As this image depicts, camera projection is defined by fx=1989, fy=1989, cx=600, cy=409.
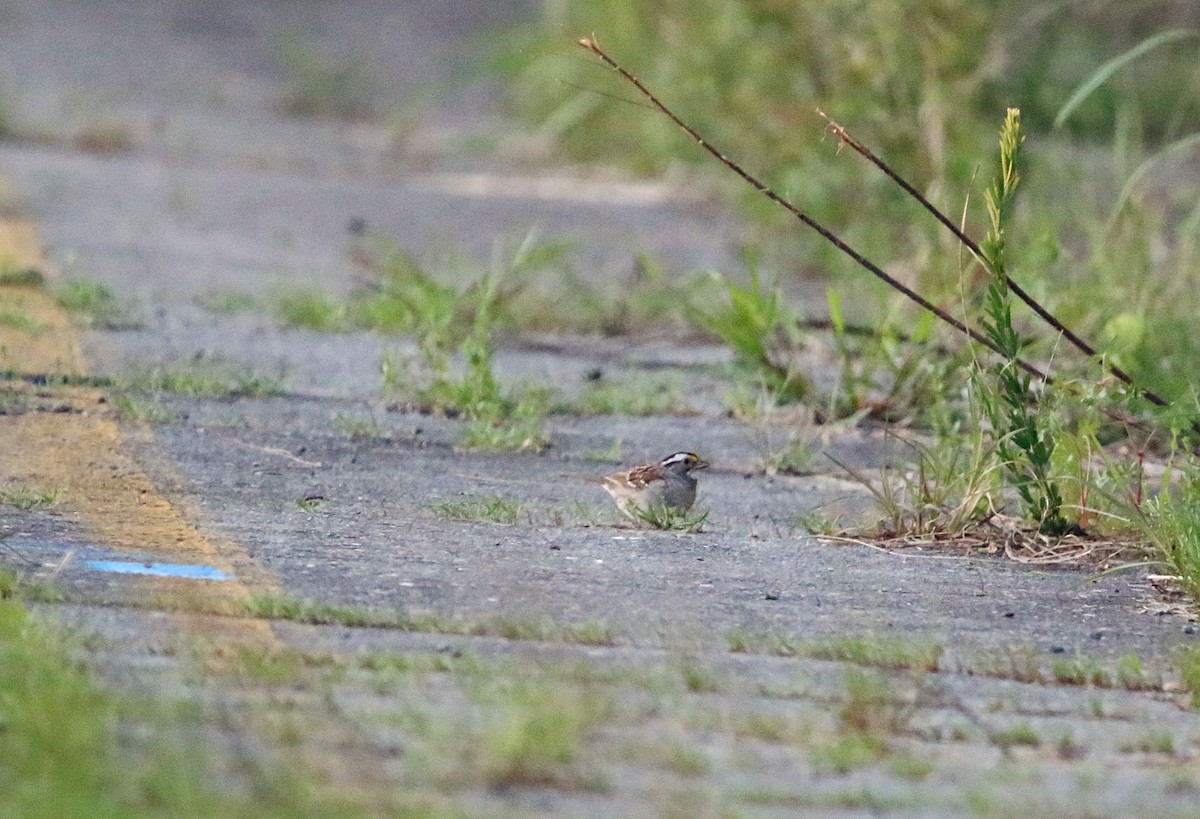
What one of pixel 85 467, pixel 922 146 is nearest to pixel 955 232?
pixel 85 467

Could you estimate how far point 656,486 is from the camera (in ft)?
16.4

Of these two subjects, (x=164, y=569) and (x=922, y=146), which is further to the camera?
(x=922, y=146)

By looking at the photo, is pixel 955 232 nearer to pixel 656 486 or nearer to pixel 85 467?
pixel 656 486

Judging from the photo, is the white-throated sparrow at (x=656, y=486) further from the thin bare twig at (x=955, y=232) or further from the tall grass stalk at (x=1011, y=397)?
the thin bare twig at (x=955, y=232)

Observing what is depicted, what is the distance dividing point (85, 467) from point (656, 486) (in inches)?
58.3

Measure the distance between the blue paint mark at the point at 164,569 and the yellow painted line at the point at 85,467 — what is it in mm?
33

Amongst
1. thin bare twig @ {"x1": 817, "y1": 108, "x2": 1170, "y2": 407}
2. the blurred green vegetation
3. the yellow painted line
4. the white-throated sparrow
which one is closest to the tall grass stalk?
thin bare twig @ {"x1": 817, "y1": 108, "x2": 1170, "y2": 407}

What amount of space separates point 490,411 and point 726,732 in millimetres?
2726

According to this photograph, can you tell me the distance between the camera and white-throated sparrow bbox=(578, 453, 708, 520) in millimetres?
4953

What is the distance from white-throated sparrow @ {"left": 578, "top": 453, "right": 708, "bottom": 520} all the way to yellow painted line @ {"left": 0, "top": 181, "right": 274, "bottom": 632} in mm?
1046

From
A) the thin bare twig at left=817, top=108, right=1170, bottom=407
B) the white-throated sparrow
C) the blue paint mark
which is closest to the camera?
the blue paint mark

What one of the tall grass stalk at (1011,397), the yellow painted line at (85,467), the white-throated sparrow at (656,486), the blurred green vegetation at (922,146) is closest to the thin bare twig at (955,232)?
the tall grass stalk at (1011,397)

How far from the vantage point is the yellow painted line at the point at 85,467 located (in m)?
4.26

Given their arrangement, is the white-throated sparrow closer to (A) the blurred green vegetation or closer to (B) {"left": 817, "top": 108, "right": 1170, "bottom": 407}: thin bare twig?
(B) {"left": 817, "top": 108, "right": 1170, "bottom": 407}: thin bare twig
